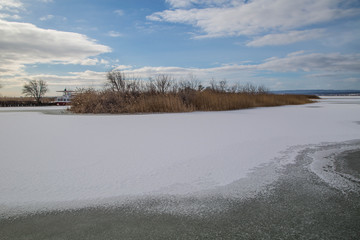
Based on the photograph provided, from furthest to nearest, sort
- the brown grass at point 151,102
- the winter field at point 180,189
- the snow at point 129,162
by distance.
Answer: the brown grass at point 151,102 → the snow at point 129,162 → the winter field at point 180,189

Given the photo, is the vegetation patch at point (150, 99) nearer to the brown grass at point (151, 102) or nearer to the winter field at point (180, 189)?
the brown grass at point (151, 102)

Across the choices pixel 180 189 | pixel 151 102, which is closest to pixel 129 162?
pixel 180 189

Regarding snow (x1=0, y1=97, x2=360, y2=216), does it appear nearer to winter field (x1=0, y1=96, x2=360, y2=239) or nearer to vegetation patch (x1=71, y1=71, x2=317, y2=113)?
winter field (x1=0, y1=96, x2=360, y2=239)

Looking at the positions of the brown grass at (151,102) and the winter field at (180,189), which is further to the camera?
the brown grass at (151,102)

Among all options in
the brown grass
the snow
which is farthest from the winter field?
the brown grass

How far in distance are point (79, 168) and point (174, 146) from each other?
1.18 m

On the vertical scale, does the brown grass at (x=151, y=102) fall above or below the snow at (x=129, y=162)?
above

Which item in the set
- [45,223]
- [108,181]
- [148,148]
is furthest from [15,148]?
[45,223]

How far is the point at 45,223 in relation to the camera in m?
1.25

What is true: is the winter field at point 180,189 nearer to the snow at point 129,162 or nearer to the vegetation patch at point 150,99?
the snow at point 129,162

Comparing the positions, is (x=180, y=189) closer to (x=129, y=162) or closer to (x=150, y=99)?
(x=129, y=162)

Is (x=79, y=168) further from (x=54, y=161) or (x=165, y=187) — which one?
(x=165, y=187)

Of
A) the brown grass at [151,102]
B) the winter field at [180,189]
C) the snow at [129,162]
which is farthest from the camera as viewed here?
the brown grass at [151,102]

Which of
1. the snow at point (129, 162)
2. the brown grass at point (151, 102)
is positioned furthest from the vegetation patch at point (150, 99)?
the snow at point (129, 162)
